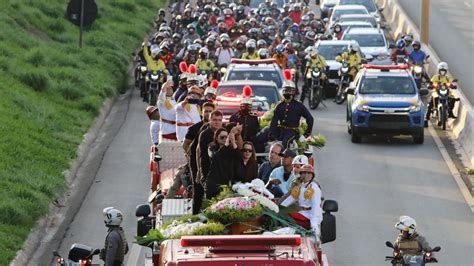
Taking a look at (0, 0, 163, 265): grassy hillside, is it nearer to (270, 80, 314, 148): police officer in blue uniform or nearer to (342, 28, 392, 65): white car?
(270, 80, 314, 148): police officer in blue uniform

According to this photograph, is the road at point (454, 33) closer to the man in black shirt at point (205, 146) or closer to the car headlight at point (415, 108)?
the car headlight at point (415, 108)

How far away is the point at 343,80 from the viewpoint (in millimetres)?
40531

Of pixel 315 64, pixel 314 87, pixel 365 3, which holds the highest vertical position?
pixel 315 64

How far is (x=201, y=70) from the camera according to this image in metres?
38.6

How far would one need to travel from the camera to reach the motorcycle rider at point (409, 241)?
61.9ft

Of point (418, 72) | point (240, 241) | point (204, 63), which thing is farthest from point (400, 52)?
point (240, 241)

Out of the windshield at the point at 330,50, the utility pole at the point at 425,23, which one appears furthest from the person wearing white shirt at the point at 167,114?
the utility pole at the point at 425,23

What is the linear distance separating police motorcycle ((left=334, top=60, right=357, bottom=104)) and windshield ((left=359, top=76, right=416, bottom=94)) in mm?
5688

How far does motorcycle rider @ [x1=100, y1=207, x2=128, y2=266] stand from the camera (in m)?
17.5

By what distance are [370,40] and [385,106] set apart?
1524cm

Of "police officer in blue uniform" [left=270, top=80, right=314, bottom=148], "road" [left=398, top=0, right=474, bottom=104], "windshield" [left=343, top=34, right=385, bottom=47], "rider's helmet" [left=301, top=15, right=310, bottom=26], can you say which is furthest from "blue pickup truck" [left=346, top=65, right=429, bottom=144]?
"rider's helmet" [left=301, top=15, right=310, bottom=26]

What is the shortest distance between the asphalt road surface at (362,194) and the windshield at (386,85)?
108 centimetres

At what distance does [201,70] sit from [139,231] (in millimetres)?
21859

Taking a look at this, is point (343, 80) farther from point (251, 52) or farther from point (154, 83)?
point (154, 83)
